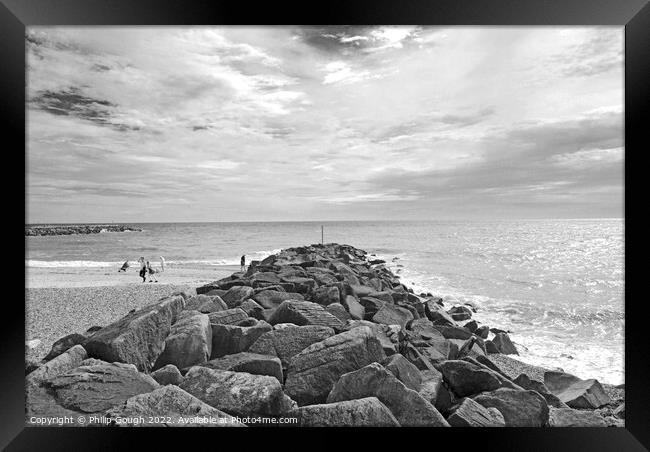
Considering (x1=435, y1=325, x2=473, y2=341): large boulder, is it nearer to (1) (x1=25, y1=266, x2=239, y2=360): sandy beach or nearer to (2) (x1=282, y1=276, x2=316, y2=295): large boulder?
(2) (x1=282, y1=276, x2=316, y2=295): large boulder

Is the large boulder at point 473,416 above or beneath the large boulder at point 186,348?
beneath

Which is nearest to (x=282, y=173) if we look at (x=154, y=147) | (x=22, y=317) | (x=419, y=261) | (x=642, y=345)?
(x=154, y=147)

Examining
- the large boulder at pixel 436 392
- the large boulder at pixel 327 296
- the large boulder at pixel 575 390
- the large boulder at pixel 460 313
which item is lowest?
the large boulder at pixel 575 390

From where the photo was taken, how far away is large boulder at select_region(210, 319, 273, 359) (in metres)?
2.52

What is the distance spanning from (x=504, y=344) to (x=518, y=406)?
3.98 feet

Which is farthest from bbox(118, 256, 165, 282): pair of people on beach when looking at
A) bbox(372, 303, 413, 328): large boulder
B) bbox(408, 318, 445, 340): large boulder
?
bbox(408, 318, 445, 340): large boulder

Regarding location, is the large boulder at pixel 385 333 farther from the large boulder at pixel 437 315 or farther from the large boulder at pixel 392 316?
the large boulder at pixel 437 315

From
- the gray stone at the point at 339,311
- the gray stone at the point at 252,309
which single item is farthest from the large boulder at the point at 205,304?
the gray stone at the point at 339,311

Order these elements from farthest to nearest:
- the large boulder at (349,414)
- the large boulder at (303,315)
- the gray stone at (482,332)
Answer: the gray stone at (482,332) < the large boulder at (303,315) < the large boulder at (349,414)

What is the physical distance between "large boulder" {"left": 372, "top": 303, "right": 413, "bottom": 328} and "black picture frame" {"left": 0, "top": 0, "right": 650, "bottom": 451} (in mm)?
1161

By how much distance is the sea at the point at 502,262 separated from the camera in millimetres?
3137

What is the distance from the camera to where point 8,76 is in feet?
7.27

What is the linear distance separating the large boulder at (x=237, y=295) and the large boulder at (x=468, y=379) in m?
1.86
